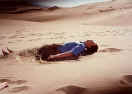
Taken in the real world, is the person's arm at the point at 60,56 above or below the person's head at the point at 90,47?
below

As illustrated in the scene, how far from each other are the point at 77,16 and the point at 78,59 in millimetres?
3795

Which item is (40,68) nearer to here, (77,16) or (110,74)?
(110,74)

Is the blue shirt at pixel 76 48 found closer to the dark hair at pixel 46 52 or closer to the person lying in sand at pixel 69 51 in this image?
the person lying in sand at pixel 69 51

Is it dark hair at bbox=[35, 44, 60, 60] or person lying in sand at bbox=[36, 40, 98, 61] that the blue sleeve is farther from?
dark hair at bbox=[35, 44, 60, 60]

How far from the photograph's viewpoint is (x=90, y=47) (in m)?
2.08

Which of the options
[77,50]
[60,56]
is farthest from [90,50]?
[60,56]

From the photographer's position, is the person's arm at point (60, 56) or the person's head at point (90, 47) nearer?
the person's arm at point (60, 56)

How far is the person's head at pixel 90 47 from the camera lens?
79.9 inches

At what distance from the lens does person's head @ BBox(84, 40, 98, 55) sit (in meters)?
2.03

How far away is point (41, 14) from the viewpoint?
5488mm

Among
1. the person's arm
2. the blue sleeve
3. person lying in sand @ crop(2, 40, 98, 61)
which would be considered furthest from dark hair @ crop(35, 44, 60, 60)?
the blue sleeve

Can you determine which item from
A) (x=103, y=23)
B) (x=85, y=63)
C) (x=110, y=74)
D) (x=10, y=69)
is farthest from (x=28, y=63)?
(x=103, y=23)

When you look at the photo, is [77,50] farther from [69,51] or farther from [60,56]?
[60,56]

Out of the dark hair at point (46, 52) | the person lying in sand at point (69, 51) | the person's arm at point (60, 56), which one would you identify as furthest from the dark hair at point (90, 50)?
the dark hair at point (46, 52)
